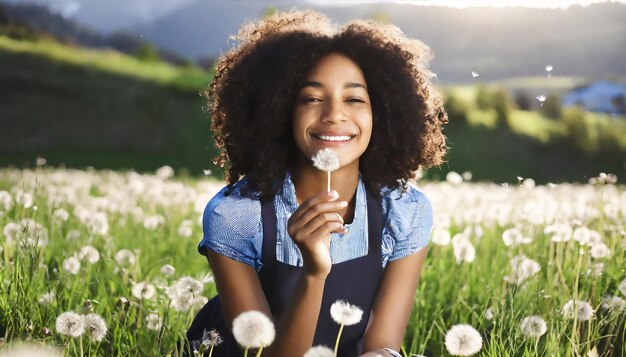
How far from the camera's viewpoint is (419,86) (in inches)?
98.5

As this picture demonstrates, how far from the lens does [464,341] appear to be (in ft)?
6.31

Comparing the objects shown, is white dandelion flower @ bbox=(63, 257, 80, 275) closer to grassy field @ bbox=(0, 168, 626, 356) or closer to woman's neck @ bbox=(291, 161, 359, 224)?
grassy field @ bbox=(0, 168, 626, 356)

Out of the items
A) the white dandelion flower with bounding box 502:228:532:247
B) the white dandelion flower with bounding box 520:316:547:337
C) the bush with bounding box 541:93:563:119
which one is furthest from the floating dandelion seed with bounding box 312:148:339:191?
the bush with bounding box 541:93:563:119

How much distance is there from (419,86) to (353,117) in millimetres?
400

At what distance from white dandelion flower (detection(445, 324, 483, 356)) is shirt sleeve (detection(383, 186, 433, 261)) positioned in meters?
0.46

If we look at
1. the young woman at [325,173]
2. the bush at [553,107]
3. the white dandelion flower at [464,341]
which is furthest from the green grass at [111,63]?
the white dandelion flower at [464,341]

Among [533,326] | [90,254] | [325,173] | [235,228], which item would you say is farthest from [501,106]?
[235,228]

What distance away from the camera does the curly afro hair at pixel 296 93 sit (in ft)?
7.55

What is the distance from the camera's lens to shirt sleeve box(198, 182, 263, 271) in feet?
7.43

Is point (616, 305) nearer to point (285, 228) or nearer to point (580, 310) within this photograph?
point (580, 310)

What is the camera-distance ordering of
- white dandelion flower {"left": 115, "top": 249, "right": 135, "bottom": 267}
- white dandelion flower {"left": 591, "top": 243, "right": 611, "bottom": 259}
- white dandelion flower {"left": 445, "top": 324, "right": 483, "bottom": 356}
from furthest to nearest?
white dandelion flower {"left": 115, "top": 249, "right": 135, "bottom": 267} < white dandelion flower {"left": 591, "top": 243, "right": 611, "bottom": 259} < white dandelion flower {"left": 445, "top": 324, "right": 483, "bottom": 356}

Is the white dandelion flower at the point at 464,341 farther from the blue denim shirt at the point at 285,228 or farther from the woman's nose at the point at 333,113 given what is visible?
the woman's nose at the point at 333,113

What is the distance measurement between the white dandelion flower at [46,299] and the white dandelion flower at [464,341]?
123 centimetres

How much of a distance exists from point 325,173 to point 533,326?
0.73 m
